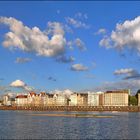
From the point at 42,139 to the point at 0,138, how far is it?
660 centimetres

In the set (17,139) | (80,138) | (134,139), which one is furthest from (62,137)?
(134,139)

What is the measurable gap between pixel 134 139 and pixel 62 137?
11315 millimetres

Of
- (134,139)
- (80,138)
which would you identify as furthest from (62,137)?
Result: (134,139)

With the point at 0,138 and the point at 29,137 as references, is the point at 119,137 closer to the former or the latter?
the point at 29,137

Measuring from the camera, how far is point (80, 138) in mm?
58406

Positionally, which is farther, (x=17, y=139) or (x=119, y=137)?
(x=119, y=137)

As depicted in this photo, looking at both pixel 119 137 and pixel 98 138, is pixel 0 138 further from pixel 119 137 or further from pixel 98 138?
pixel 119 137

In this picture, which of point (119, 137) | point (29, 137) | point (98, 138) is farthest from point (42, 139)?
point (119, 137)

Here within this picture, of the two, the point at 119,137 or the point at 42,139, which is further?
the point at 119,137

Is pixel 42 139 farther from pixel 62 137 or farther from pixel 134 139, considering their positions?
pixel 134 139

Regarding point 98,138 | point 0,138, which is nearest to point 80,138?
point 98,138

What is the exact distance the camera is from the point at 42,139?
182 feet

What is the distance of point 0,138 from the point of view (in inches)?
2228

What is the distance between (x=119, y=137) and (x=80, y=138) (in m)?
6.49
